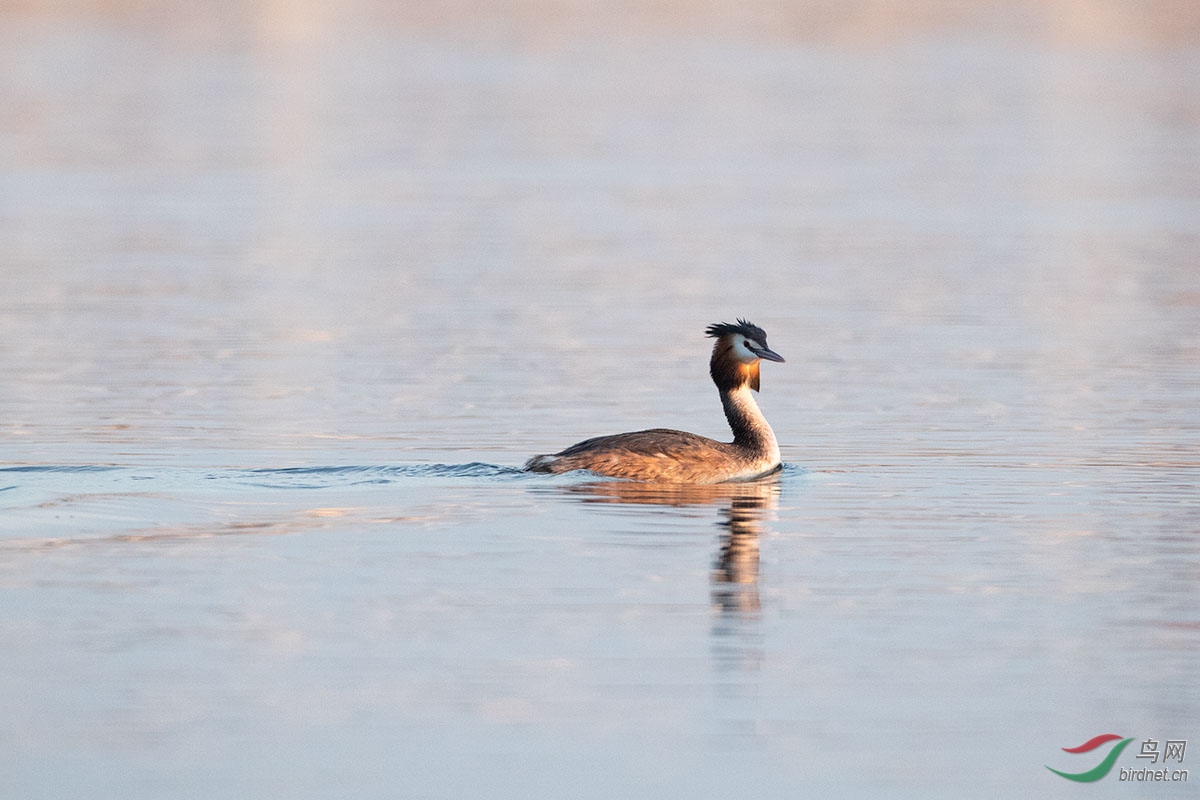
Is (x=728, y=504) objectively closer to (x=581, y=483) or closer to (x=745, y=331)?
(x=581, y=483)

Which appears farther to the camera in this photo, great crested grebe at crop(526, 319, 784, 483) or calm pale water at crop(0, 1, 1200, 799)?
great crested grebe at crop(526, 319, 784, 483)

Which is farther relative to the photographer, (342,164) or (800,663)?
(342,164)

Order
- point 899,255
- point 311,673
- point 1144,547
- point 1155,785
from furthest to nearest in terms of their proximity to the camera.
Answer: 1. point 899,255
2. point 1144,547
3. point 311,673
4. point 1155,785

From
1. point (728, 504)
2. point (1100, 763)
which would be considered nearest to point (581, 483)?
point (728, 504)

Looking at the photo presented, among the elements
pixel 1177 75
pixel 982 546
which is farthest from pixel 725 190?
pixel 1177 75

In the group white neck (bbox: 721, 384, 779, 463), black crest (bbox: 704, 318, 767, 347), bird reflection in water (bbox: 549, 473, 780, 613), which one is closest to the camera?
bird reflection in water (bbox: 549, 473, 780, 613)

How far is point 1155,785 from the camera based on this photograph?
9664 mm

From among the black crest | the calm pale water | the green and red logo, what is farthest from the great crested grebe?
the green and red logo

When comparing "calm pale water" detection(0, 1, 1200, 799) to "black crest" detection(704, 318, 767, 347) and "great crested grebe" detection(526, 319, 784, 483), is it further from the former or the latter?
"black crest" detection(704, 318, 767, 347)

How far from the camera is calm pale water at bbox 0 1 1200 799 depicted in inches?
398

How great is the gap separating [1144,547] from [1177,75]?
6969 centimetres

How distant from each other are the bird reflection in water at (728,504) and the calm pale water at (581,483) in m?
0.06

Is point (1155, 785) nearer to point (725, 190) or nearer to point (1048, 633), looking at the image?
point (1048, 633)

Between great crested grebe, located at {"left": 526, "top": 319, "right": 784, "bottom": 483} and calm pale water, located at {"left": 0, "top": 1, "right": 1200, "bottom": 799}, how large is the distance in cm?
22
